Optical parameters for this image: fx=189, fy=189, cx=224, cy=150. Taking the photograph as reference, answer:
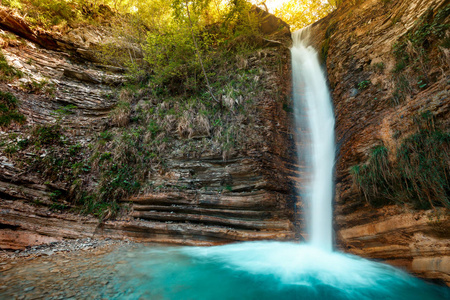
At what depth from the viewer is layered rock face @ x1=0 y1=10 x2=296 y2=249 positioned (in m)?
5.01

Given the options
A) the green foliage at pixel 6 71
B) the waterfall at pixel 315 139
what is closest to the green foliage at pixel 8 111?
the green foliage at pixel 6 71

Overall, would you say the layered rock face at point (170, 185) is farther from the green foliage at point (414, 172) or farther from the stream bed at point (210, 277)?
the green foliage at point (414, 172)

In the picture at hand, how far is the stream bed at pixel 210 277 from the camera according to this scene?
2752 millimetres

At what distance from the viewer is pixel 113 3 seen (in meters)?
11.6

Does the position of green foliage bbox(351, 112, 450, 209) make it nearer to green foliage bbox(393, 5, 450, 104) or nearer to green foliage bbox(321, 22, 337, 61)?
→ green foliage bbox(393, 5, 450, 104)

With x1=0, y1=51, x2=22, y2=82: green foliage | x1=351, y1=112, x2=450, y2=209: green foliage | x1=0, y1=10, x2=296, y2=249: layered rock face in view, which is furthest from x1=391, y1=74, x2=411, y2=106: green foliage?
x1=0, y1=51, x2=22, y2=82: green foliage

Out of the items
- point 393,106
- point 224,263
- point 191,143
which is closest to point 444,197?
point 393,106

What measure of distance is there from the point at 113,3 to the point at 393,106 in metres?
15.2

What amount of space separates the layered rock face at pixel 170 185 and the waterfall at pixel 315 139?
1.84ft

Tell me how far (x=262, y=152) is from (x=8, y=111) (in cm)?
843

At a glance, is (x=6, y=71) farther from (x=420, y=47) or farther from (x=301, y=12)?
(x=301, y=12)

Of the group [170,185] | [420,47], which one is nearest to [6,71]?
[170,185]

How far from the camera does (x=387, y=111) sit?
187 inches

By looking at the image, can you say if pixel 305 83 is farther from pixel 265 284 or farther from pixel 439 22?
pixel 265 284
